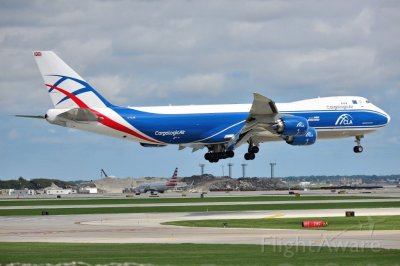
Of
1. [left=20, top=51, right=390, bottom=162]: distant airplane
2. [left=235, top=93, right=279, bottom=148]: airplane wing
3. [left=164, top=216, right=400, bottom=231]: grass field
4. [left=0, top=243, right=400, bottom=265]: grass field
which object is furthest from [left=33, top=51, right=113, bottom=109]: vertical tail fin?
[left=0, top=243, right=400, bottom=265]: grass field

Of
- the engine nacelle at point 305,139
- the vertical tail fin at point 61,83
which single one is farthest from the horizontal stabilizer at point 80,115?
the engine nacelle at point 305,139

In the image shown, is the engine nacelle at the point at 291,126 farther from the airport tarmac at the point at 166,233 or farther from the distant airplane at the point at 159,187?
the distant airplane at the point at 159,187

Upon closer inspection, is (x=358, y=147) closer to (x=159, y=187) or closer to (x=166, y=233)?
(x=166, y=233)

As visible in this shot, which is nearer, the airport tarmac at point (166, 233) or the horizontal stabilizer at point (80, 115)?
the airport tarmac at point (166, 233)

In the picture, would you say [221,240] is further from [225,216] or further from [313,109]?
[313,109]

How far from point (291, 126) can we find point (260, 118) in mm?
3242

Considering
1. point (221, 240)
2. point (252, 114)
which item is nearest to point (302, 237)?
point (221, 240)

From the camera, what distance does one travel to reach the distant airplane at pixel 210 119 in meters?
81.0

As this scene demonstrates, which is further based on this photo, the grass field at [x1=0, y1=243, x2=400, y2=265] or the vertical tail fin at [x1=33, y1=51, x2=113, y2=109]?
the vertical tail fin at [x1=33, y1=51, x2=113, y2=109]

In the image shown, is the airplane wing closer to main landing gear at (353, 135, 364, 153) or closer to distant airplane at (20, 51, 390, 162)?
distant airplane at (20, 51, 390, 162)

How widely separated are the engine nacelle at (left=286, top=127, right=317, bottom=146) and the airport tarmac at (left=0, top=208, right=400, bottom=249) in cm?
1952

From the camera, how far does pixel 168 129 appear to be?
8375 centimetres

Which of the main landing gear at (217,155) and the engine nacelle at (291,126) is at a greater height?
the engine nacelle at (291,126)

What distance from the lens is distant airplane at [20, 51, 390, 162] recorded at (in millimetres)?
81000
